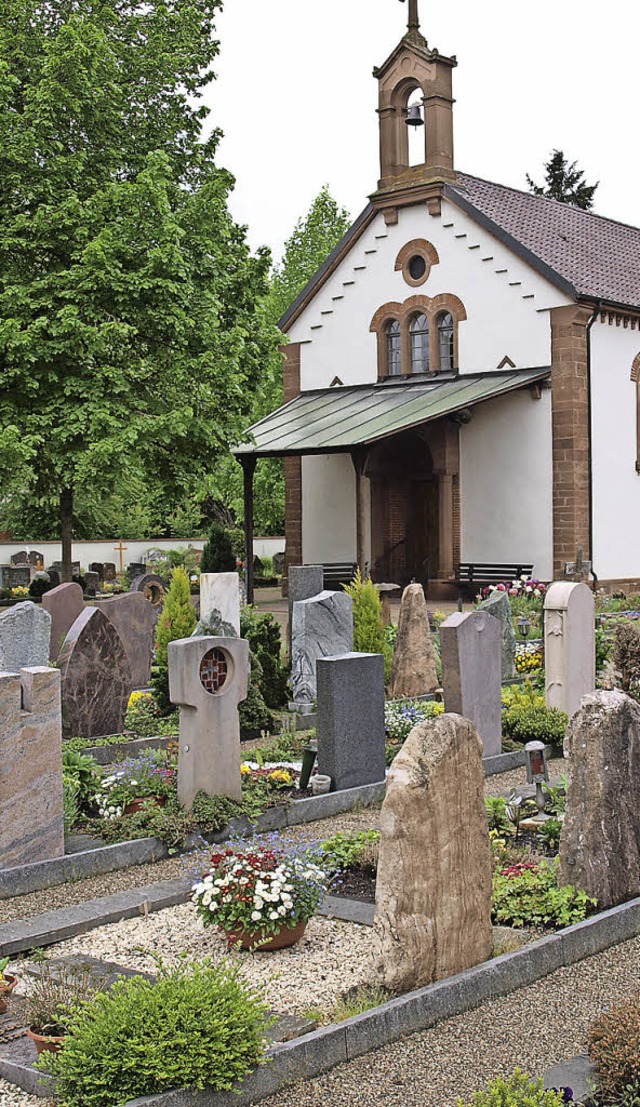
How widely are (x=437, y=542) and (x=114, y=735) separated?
58.9 feet

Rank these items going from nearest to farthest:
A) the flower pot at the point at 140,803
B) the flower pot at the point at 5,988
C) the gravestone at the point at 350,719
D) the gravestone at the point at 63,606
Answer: the flower pot at the point at 5,988 < the flower pot at the point at 140,803 < the gravestone at the point at 350,719 < the gravestone at the point at 63,606

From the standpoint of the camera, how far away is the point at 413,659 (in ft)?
50.9

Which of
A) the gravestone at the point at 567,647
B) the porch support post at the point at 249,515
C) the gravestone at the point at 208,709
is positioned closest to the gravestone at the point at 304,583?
the gravestone at the point at 567,647

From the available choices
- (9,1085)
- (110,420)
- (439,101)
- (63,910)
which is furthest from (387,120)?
(9,1085)

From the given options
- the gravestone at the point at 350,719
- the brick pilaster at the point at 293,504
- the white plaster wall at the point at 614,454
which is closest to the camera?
the gravestone at the point at 350,719

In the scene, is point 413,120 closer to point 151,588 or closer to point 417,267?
point 417,267

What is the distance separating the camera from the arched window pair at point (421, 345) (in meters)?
29.2

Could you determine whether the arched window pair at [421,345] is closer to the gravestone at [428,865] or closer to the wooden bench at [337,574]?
the wooden bench at [337,574]

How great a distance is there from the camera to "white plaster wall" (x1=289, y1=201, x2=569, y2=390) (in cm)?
2723

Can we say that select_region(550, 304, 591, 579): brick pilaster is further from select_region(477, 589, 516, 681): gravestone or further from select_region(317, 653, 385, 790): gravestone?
select_region(317, 653, 385, 790): gravestone

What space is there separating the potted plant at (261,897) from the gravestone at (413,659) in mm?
8192

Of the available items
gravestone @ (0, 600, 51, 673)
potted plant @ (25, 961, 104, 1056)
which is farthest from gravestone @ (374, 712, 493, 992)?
gravestone @ (0, 600, 51, 673)

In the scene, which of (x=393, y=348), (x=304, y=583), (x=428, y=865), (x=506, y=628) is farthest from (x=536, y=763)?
(x=393, y=348)

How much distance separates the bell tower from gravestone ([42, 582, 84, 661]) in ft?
49.4
